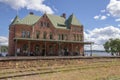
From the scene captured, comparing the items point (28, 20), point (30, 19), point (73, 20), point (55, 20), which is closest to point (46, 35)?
point (30, 19)

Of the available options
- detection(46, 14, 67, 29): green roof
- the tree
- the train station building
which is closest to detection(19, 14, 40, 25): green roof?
the train station building

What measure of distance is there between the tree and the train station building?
20195 millimetres

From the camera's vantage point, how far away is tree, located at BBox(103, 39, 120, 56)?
60662mm

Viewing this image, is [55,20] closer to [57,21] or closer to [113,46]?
[57,21]

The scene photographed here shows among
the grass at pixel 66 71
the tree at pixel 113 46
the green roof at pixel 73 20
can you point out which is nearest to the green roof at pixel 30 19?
the green roof at pixel 73 20

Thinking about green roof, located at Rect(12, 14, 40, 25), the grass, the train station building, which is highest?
green roof, located at Rect(12, 14, 40, 25)

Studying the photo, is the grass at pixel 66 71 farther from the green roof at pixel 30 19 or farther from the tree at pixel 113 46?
the tree at pixel 113 46

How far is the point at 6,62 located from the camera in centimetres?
1802

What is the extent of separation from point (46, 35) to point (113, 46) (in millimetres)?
29806

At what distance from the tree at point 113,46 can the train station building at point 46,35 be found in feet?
66.3

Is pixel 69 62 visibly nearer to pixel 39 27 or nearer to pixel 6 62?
pixel 6 62

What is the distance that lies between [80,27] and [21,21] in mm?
13552

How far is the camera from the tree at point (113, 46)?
199 ft

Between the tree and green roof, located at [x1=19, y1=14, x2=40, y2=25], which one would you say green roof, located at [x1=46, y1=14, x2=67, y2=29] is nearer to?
green roof, located at [x1=19, y1=14, x2=40, y2=25]
